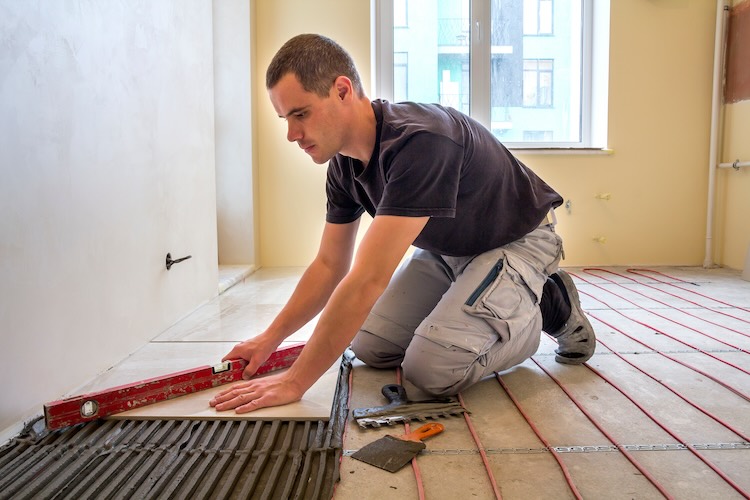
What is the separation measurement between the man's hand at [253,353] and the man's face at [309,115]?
56cm

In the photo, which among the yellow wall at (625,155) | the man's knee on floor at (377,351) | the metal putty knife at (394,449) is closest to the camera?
the metal putty knife at (394,449)

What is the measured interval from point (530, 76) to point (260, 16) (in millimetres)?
1966

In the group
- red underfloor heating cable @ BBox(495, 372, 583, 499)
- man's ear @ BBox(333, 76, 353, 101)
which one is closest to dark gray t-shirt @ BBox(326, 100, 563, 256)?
man's ear @ BBox(333, 76, 353, 101)

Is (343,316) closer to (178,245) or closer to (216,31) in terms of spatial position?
(178,245)

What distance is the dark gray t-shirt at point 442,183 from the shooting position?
1.27m

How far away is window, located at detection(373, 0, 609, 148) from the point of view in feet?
13.9

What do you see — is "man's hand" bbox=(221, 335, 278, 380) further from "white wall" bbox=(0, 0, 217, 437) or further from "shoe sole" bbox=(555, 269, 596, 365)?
"shoe sole" bbox=(555, 269, 596, 365)

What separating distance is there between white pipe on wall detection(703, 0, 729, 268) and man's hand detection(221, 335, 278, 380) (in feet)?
11.3

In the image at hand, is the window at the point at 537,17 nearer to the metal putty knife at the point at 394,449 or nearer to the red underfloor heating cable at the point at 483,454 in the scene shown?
the red underfloor heating cable at the point at 483,454

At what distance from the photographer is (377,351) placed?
1.80 meters

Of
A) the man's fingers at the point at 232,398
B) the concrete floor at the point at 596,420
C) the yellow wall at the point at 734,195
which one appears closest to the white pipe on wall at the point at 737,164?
the yellow wall at the point at 734,195

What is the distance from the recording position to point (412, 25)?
4.25 metres

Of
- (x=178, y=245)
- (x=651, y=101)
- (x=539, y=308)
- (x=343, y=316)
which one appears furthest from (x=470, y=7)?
(x=343, y=316)

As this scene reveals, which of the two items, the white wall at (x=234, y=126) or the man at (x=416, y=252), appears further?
the white wall at (x=234, y=126)
